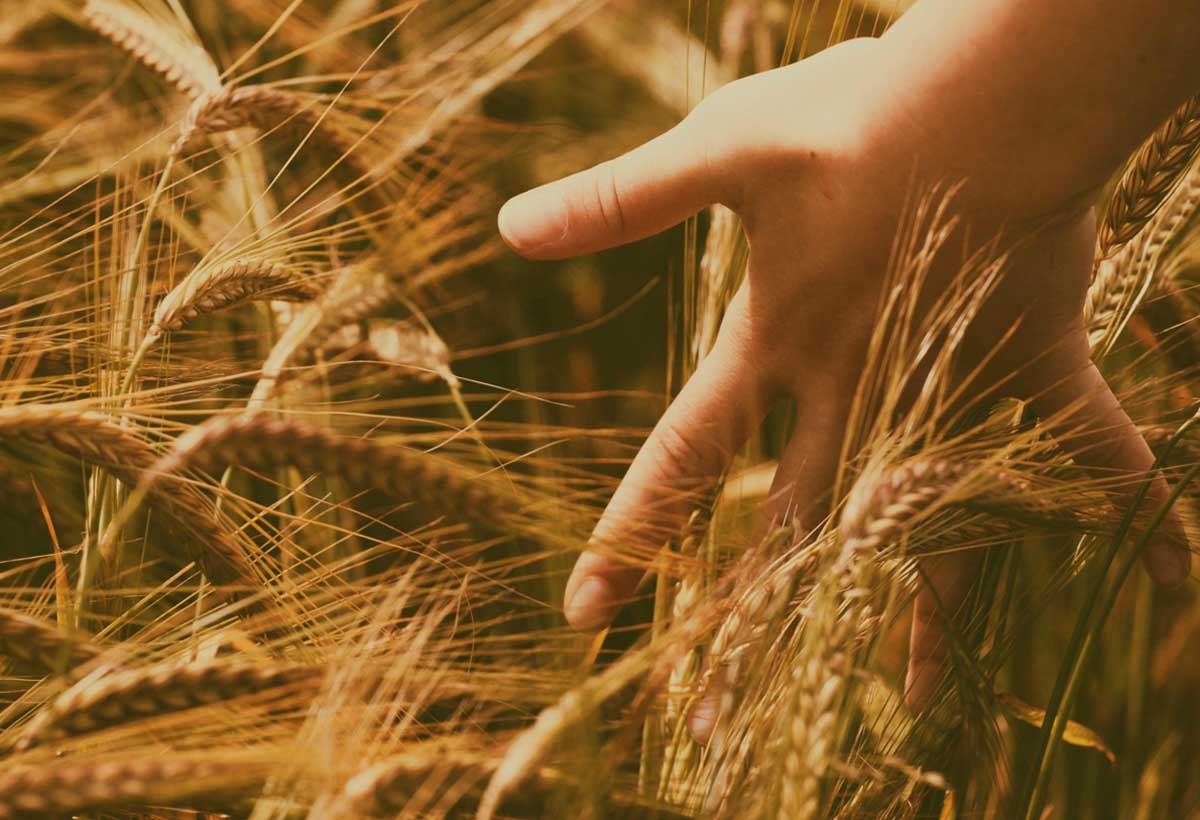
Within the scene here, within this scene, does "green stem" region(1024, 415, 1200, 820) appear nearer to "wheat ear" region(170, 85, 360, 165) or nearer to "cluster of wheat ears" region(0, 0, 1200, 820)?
"cluster of wheat ears" region(0, 0, 1200, 820)

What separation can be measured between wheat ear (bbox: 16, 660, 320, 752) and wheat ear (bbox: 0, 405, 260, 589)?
0.08 meters

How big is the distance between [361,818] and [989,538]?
35cm

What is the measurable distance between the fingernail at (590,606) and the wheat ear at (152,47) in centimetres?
45

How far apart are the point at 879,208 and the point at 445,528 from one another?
310 millimetres

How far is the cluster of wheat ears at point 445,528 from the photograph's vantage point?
0.39 m

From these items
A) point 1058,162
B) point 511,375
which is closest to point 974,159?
point 1058,162

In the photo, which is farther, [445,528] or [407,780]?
A: [445,528]

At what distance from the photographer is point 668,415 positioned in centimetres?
64

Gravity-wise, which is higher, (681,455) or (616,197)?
(616,197)

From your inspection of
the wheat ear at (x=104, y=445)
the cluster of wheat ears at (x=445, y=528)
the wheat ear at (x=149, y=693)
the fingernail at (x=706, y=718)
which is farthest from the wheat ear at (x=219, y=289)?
the fingernail at (x=706, y=718)

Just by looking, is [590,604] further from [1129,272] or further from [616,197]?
[1129,272]

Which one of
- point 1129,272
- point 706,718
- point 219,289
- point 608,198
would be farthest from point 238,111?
point 1129,272

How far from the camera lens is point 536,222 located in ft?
1.88

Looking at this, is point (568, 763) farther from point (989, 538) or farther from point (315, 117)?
point (315, 117)
